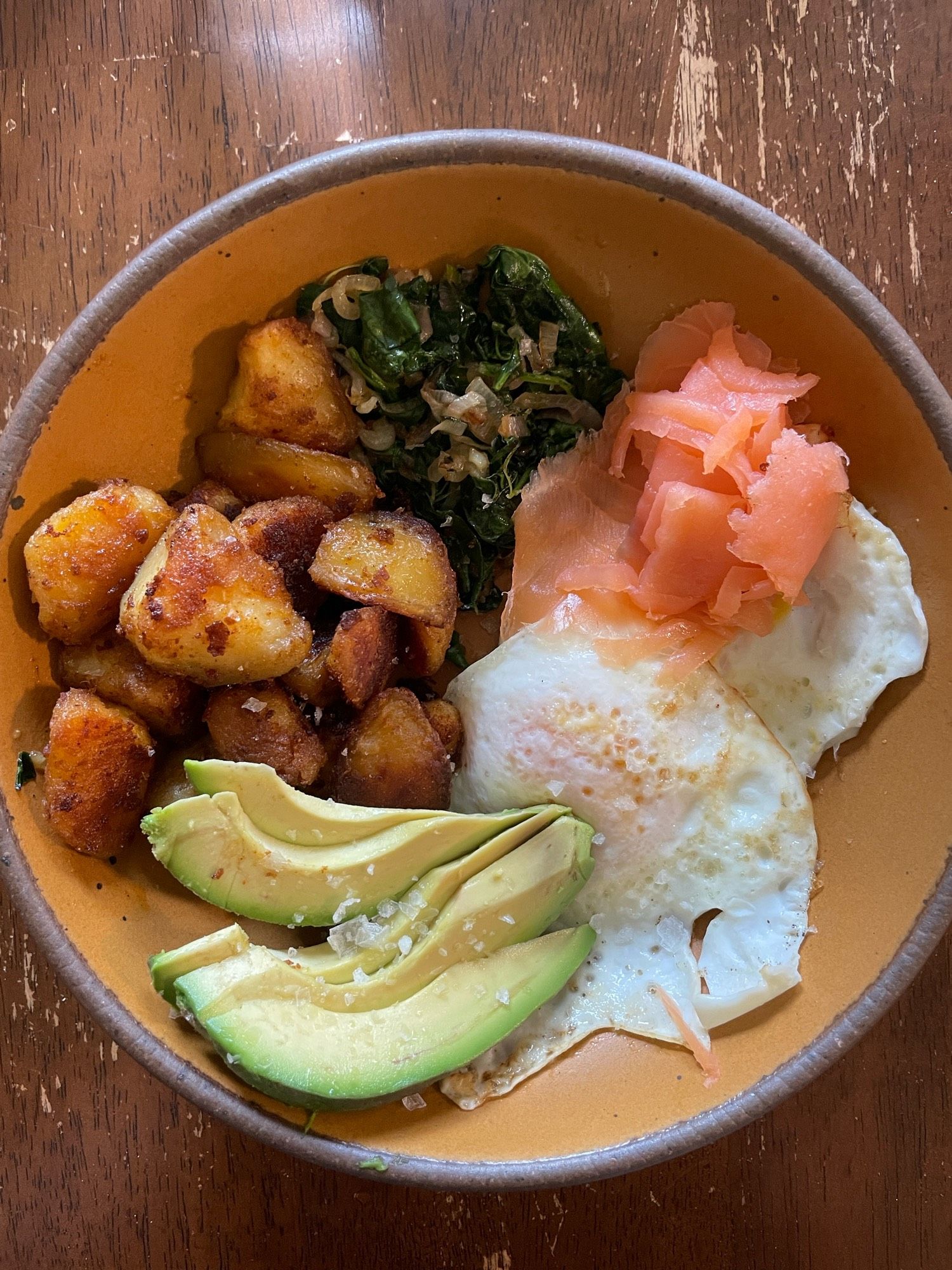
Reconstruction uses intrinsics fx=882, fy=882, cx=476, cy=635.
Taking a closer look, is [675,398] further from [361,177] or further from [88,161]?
[88,161]

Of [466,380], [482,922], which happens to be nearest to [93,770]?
[482,922]

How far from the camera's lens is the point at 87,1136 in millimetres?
1688

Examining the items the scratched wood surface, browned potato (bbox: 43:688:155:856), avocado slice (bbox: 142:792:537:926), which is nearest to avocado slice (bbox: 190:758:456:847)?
avocado slice (bbox: 142:792:537:926)

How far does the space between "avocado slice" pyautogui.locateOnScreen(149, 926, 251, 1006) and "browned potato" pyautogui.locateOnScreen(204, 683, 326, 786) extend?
0.26 meters

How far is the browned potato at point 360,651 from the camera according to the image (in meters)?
1.43

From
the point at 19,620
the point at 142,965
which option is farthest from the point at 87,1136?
the point at 19,620

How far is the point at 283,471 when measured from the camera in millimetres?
1523

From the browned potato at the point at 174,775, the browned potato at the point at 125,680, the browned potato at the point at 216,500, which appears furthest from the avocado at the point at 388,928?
the browned potato at the point at 216,500

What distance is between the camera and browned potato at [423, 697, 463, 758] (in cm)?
158

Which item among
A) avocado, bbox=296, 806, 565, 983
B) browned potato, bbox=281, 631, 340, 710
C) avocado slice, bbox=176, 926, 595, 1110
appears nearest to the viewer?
avocado slice, bbox=176, 926, 595, 1110

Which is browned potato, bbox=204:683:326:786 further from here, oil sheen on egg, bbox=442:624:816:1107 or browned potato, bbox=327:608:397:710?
oil sheen on egg, bbox=442:624:816:1107

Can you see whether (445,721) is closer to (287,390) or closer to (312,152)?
(287,390)

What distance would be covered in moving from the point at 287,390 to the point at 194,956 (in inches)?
36.1

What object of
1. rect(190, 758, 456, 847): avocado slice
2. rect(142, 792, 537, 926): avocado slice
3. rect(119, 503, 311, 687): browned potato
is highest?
rect(119, 503, 311, 687): browned potato
